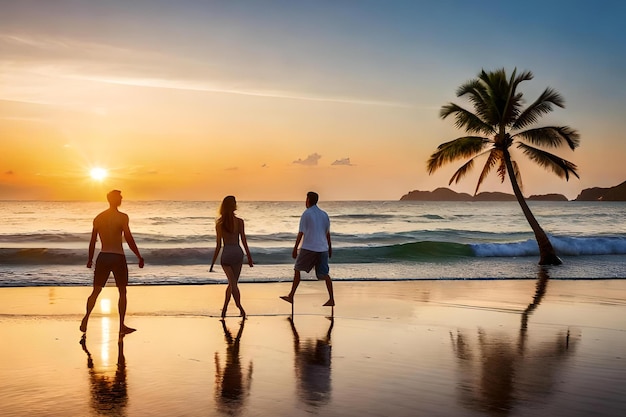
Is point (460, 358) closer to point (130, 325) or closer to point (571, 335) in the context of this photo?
point (571, 335)

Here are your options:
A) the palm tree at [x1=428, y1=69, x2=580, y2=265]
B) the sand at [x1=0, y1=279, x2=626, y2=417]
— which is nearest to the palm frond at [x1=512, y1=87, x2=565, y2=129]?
the palm tree at [x1=428, y1=69, x2=580, y2=265]

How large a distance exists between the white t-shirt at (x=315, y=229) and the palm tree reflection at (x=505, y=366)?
293 cm

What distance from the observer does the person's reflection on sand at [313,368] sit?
21.4ft

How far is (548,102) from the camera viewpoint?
26891 millimetres

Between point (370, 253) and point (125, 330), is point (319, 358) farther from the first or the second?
point (370, 253)

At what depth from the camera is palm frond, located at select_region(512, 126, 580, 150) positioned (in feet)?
87.1

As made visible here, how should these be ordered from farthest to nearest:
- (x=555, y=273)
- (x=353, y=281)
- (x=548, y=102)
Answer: (x=548, y=102)
(x=555, y=273)
(x=353, y=281)

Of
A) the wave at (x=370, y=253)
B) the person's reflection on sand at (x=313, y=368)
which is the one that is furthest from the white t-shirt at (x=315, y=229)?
the wave at (x=370, y=253)

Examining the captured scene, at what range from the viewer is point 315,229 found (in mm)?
12023

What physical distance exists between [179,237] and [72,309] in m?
36.5

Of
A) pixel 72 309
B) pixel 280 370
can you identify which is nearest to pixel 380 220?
pixel 72 309

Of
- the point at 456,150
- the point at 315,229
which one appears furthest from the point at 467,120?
the point at 315,229

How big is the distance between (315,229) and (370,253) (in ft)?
72.3

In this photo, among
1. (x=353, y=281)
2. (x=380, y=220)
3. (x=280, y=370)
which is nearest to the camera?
(x=280, y=370)
